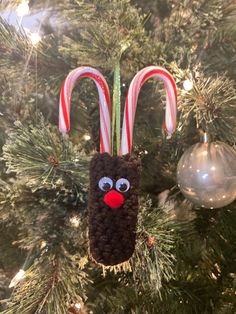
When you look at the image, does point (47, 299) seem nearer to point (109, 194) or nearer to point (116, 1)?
point (109, 194)

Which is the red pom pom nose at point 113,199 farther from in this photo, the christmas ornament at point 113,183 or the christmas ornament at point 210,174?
the christmas ornament at point 210,174

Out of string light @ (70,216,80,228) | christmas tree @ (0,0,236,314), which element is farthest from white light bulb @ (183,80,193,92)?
string light @ (70,216,80,228)

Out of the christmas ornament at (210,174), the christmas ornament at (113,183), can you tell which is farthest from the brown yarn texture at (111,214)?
the christmas ornament at (210,174)

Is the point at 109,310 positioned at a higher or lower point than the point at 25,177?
lower

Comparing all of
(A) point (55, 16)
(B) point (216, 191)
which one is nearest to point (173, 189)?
(B) point (216, 191)

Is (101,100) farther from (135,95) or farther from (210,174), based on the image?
(210,174)

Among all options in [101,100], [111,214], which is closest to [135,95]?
[101,100]

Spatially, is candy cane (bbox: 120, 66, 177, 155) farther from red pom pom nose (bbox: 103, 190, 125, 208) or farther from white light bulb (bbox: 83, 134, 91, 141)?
white light bulb (bbox: 83, 134, 91, 141)
